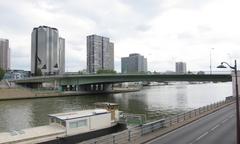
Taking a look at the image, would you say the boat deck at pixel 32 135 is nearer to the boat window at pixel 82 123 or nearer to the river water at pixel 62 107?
the boat window at pixel 82 123

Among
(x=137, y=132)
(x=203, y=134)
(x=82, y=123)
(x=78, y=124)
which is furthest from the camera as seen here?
(x=82, y=123)

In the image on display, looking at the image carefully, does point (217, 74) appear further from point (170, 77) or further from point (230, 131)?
point (230, 131)

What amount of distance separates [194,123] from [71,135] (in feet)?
45.3

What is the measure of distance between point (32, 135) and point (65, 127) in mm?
4001

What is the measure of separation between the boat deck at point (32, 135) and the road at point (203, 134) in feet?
33.8

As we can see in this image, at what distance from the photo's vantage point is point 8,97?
10288cm

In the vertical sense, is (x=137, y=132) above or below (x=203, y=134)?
above

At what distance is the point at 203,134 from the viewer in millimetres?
28062

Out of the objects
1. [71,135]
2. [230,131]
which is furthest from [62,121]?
[230,131]

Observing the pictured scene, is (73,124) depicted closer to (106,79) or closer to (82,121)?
(82,121)

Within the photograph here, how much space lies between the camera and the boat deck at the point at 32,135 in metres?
27.1

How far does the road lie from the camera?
82.5ft

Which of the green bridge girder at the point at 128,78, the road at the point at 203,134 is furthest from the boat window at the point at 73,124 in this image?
the green bridge girder at the point at 128,78

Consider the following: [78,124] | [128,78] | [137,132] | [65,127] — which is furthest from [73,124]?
[128,78]
